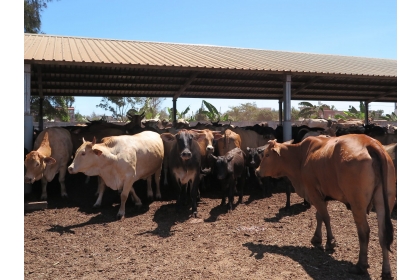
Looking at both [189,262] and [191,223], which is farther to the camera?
[191,223]

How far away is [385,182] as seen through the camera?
4.71 meters

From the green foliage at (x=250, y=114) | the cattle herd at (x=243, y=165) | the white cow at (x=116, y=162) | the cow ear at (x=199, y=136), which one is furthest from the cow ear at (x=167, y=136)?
the green foliage at (x=250, y=114)

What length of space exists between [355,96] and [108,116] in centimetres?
2927

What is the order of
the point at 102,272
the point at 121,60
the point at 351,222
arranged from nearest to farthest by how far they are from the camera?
the point at 102,272 < the point at 351,222 < the point at 121,60

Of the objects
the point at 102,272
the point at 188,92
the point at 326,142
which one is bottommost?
the point at 102,272

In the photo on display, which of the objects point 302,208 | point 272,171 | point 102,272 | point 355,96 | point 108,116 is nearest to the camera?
point 102,272

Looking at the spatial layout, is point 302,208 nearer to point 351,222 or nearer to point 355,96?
point 351,222

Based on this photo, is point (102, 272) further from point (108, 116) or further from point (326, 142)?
point (108, 116)

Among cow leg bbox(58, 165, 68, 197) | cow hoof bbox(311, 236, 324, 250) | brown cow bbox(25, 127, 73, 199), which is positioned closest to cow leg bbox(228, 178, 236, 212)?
cow hoof bbox(311, 236, 324, 250)

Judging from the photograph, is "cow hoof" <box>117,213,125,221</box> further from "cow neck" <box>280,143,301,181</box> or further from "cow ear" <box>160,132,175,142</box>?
"cow neck" <box>280,143,301,181</box>

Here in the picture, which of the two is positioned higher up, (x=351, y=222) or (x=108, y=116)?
(x=108, y=116)

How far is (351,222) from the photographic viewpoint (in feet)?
24.4

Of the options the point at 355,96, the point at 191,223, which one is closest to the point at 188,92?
the point at 355,96

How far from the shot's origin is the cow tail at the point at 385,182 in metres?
4.64
